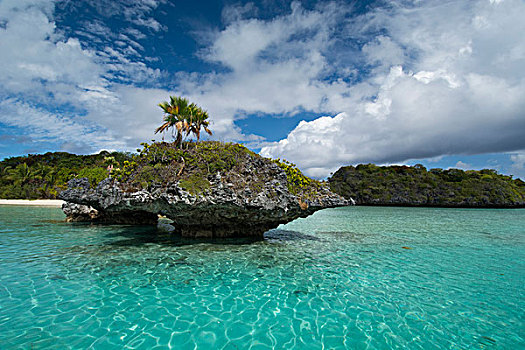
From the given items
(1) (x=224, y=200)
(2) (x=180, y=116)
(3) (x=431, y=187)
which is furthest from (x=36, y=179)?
(3) (x=431, y=187)

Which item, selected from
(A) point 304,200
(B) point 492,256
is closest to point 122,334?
(A) point 304,200

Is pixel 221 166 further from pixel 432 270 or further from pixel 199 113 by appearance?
pixel 432 270

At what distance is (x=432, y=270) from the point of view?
33.6 ft

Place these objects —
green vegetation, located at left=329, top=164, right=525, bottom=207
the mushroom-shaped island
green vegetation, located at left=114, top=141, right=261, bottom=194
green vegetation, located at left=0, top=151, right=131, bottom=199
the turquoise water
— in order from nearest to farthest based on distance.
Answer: the turquoise water < the mushroom-shaped island < green vegetation, located at left=114, top=141, right=261, bottom=194 < green vegetation, located at left=0, top=151, right=131, bottom=199 < green vegetation, located at left=329, top=164, right=525, bottom=207

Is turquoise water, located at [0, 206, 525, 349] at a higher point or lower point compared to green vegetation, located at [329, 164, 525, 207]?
lower

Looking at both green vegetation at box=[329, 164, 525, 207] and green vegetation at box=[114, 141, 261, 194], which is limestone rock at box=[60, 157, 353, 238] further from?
Result: green vegetation at box=[329, 164, 525, 207]

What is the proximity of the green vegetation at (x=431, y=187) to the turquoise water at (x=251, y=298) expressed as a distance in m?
76.7

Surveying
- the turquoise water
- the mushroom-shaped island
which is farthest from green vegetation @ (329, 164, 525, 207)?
the mushroom-shaped island

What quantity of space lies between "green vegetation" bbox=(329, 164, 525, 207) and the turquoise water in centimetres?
7667

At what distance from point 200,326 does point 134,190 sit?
29.1ft

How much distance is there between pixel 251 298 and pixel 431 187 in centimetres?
9383

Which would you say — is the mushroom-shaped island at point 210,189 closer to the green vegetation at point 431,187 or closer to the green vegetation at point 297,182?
the green vegetation at point 297,182

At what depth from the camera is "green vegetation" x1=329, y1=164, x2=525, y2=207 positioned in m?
74.8

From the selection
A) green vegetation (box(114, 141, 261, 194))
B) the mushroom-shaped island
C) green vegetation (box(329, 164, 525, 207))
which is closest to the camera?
the mushroom-shaped island
